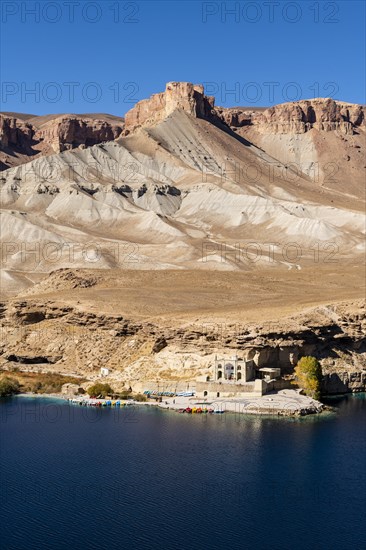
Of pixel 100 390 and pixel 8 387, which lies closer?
pixel 100 390

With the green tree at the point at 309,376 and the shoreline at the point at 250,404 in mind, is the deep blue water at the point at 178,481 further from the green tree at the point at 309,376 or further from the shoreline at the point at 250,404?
the green tree at the point at 309,376

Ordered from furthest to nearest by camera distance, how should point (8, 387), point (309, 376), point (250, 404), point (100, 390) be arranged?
point (8, 387)
point (309, 376)
point (100, 390)
point (250, 404)

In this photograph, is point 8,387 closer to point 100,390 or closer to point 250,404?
point 100,390

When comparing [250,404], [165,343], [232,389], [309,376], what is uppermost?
[165,343]

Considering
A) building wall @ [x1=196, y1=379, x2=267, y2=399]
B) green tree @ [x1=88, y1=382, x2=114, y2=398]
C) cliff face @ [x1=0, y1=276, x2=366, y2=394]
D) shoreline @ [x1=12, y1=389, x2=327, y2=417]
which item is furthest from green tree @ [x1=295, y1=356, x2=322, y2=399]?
green tree @ [x1=88, y1=382, x2=114, y2=398]

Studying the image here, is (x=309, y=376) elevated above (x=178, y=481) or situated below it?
above

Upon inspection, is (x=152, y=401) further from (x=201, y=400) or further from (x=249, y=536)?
(x=249, y=536)

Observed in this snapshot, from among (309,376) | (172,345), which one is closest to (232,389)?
(309,376)

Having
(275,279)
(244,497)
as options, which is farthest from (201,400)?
(275,279)
